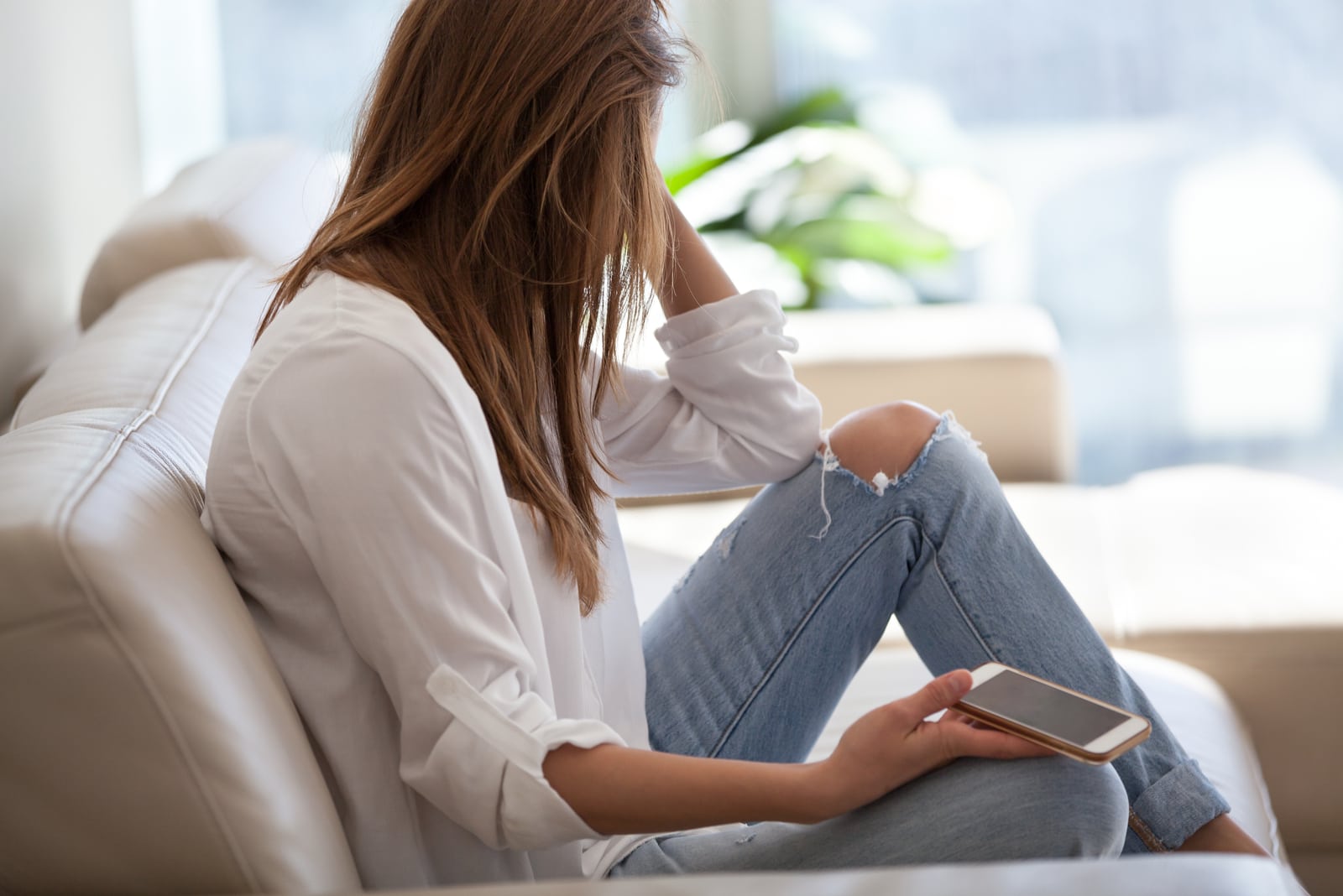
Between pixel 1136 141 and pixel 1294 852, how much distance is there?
5.68 ft

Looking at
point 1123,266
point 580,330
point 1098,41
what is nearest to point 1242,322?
point 1123,266

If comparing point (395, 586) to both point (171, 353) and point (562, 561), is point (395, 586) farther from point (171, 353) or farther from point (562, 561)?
point (171, 353)

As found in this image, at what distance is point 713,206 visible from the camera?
2.57 m

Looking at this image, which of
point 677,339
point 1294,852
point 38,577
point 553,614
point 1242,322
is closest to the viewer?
point 38,577

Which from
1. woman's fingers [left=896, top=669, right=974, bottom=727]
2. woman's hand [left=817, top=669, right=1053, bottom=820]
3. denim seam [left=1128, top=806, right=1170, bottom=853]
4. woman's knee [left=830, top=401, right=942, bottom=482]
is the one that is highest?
woman's knee [left=830, top=401, right=942, bottom=482]

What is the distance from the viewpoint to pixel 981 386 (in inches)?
77.6

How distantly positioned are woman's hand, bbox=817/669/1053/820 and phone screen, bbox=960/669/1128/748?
0.6 inches

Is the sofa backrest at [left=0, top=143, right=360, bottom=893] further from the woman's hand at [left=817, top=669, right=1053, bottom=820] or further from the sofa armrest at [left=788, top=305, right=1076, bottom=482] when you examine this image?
the sofa armrest at [left=788, top=305, right=1076, bottom=482]

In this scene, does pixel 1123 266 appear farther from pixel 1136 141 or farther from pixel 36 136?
pixel 36 136

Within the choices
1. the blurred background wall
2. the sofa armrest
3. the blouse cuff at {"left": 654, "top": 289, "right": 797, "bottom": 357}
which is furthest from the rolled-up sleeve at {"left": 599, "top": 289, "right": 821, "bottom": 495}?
the blurred background wall

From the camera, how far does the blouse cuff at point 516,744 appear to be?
699mm

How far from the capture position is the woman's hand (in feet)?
2.52

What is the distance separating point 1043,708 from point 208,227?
42.1 inches

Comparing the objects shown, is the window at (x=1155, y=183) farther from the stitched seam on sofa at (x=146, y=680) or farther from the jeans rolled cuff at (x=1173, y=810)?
the stitched seam on sofa at (x=146, y=680)
